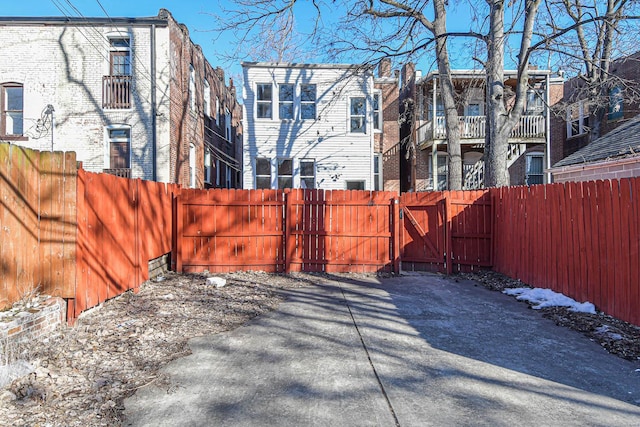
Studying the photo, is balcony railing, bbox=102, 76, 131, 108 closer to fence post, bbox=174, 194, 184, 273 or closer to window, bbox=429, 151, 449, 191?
fence post, bbox=174, 194, 184, 273

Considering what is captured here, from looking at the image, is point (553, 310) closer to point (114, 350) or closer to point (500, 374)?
point (500, 374)

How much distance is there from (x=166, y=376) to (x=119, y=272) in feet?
9.25

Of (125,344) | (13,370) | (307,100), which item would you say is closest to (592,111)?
(307,100)

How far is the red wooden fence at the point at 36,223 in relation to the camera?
3967 millimetres

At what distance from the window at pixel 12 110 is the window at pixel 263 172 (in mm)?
8585

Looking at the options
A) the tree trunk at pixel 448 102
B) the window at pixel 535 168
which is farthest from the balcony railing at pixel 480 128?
the tree trunk at pixel 448 102

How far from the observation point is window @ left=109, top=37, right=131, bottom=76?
1409cm

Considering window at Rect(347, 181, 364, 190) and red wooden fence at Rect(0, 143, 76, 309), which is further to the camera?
window at Rect(347, 181, 364, 190)

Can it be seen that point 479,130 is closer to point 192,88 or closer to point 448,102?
point 448,102

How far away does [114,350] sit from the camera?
4.23 meters

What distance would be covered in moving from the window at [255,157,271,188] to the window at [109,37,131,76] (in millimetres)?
5734

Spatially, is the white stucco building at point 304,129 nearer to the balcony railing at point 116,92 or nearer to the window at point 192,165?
the window at point 192,165

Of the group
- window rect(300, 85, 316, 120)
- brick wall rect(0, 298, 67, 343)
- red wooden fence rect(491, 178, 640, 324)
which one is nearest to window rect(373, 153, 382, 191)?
window rect(300, 85, 316, 120)

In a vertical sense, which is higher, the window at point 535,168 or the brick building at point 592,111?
the brick building at point 592,111
